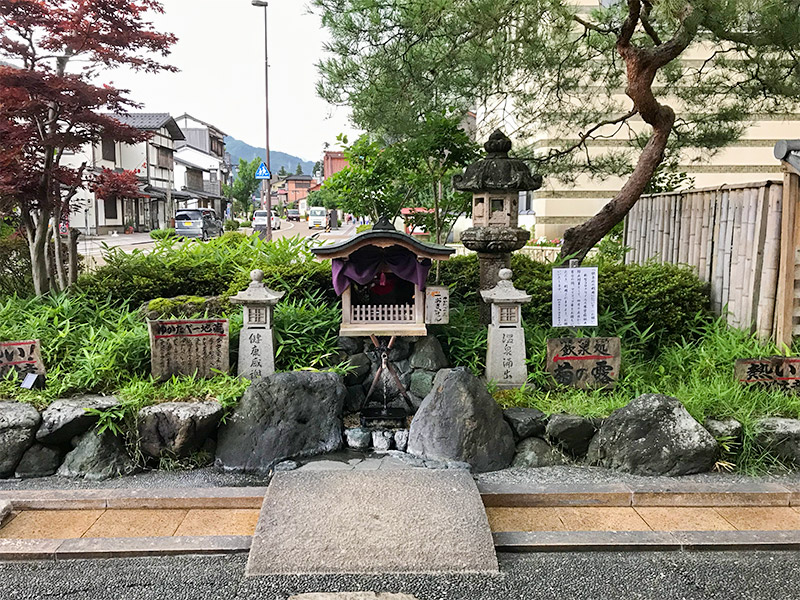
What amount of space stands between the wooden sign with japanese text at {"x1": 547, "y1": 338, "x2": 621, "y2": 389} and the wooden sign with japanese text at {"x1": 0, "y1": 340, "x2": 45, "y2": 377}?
17.0 ft

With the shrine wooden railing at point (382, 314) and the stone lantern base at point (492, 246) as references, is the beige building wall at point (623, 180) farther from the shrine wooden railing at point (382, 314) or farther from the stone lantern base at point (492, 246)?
the shrine wooden railing at point (382, 314)

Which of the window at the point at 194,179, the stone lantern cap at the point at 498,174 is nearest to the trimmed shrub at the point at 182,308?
the stone lantern cap at the point at 498,174

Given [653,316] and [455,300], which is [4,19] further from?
[653,316]

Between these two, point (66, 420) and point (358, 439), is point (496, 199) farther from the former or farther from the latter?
point (66, 420)

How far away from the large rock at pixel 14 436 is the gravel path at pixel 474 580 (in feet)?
5.51

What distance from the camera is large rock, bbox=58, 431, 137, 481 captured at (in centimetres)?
538

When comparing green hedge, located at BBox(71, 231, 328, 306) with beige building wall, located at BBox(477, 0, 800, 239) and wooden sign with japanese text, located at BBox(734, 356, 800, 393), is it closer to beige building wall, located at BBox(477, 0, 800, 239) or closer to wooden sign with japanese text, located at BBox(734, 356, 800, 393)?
wooden sign with japanese text, located at BBox(734, 356, 800, 393)

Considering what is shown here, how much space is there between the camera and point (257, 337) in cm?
635

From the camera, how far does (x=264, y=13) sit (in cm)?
2070

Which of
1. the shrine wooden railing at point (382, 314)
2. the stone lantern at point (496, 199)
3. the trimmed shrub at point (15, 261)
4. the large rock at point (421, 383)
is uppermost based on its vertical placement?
the stone lantern at point (496, 199)

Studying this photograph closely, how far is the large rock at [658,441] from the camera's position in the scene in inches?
209

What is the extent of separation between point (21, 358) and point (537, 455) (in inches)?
201

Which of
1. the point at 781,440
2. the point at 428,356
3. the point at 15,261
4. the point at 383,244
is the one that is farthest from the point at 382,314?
the point at 15,261

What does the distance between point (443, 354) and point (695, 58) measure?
12.1m
